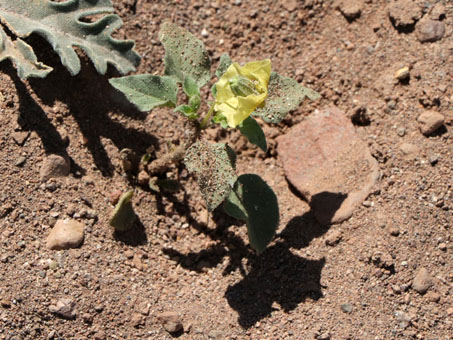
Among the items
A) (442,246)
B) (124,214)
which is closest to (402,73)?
(442,246)

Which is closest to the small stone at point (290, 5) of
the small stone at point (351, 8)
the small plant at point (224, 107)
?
the small stone at point (351, 8)

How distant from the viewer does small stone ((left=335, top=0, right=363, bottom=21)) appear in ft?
12.6

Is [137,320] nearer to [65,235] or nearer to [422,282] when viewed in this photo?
[65,235]

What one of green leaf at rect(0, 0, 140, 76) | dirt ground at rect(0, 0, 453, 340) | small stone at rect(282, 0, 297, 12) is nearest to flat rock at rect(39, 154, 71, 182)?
dirt ground at rect(0, 0, 453, 340)

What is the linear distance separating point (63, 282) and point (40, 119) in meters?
0.99

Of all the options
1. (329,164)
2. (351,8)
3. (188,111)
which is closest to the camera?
(188,111)

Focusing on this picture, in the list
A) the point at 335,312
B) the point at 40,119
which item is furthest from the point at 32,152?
the point at 335,312

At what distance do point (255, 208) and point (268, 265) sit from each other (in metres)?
0.38

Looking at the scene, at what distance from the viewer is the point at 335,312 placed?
3082 mm

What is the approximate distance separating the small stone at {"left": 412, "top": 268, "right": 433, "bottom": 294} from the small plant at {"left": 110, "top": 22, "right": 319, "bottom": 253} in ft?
2.81

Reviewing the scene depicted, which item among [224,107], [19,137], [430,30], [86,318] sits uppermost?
[430,30]

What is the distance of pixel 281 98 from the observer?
119 inches

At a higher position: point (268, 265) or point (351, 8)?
point (351, 8)

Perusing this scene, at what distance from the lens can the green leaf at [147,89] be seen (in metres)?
3.02
